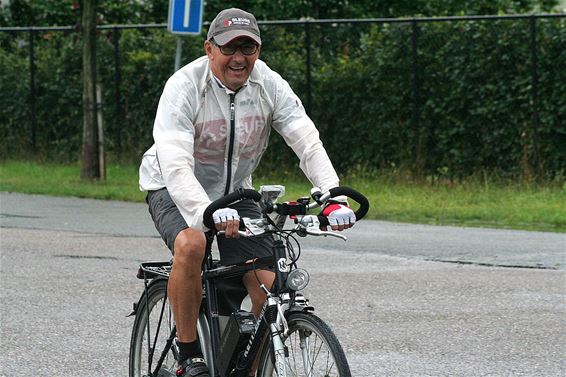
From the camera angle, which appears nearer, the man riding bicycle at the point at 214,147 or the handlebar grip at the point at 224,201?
the handlebar grip at the point at 224,201

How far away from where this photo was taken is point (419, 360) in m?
7.71

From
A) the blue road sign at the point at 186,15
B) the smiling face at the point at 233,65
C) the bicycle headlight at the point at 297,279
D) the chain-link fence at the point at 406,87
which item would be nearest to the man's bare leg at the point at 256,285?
the bicycle headlight at the point at 297,279

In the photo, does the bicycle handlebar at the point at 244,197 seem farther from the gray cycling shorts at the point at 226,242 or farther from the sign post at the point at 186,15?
the sign post at the point at 186,15

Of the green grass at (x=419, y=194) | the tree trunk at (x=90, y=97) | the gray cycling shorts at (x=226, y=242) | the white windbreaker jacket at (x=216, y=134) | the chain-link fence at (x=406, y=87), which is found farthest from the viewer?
the tree trunk at (x=90, y=97)

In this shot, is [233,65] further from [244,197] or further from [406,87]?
[406,87]

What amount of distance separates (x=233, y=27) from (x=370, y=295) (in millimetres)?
4781

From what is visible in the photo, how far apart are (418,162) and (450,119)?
0.72 meters

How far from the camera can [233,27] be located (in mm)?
5578

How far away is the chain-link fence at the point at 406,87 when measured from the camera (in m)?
18.4

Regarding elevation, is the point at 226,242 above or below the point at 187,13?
above

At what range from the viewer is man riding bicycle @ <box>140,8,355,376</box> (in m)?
5.59

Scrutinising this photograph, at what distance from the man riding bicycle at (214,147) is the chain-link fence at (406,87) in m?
12.7

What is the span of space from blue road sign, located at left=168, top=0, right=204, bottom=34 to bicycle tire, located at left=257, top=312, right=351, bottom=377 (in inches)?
452

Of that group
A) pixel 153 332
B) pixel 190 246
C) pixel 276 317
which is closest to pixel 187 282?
pixel 190 246
